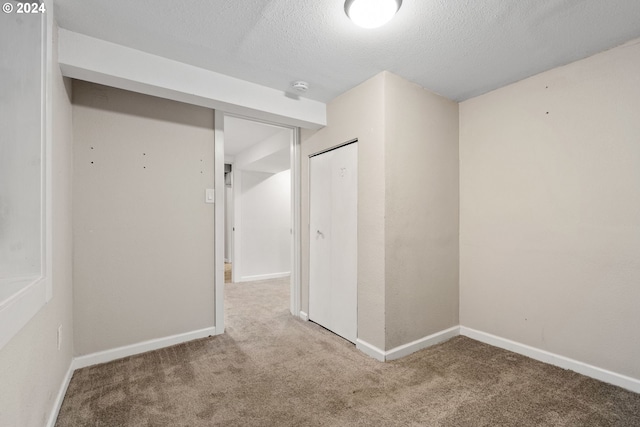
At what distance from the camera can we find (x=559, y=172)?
→ 2299 millimetres

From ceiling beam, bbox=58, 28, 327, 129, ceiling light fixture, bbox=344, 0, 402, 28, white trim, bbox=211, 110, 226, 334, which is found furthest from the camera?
white trim, bbox=211, 110, 226, 334

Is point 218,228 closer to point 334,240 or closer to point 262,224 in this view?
point 334,240

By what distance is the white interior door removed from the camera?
2.73m

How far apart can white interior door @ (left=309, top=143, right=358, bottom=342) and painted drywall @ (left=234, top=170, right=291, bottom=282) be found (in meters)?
2.48

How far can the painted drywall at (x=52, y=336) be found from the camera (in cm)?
110

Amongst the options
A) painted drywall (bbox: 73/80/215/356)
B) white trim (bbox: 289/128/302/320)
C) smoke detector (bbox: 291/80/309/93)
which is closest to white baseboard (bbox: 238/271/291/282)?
white trim (bbox: 289/128/302/320)

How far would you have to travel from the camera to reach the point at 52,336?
1646 mm

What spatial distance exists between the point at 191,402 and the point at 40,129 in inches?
67.0

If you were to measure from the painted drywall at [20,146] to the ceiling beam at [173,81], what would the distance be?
1.66 ft

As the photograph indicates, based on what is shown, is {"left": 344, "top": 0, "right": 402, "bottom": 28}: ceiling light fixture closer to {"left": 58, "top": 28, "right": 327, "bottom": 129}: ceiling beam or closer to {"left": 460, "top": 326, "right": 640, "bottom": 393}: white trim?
{"left": 58, "top": 28, "right": 327, "bottom": 129}: ceiling beam

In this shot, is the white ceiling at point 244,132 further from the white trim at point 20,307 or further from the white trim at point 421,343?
the white trim at point 421,343

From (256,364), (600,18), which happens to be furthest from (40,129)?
(600,18)

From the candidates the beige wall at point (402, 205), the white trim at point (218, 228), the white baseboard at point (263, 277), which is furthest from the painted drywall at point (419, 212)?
the white baseboard at point (263, 277)

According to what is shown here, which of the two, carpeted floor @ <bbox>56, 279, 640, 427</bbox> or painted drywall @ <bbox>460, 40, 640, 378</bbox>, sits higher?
painted drywall @ <bbox>460, 40, 640, 378</bbox>
